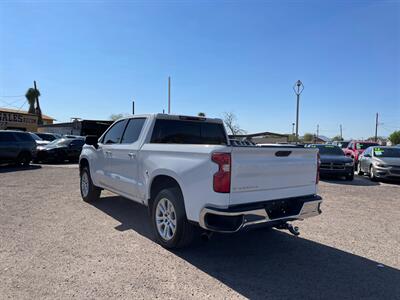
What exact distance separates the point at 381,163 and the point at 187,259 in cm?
1133

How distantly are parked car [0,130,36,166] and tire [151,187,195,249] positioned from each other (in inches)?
524

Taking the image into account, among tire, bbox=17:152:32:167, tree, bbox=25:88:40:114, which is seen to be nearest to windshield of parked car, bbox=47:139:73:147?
tire, bbox=17:152:32:167

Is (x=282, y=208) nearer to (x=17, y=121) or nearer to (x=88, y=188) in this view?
(x=88, y=188)

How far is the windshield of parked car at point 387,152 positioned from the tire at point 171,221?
12.2 m

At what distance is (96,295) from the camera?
11.1ft

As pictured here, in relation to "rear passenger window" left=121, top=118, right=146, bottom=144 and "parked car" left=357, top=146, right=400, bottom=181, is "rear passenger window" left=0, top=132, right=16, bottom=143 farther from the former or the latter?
"parked car" left=357, top=146, right=400, bottom=181

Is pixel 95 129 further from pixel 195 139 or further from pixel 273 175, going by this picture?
pixel 273 175

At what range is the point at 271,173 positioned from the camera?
415 centimetres

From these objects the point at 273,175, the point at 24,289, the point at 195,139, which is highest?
the point at 195,139

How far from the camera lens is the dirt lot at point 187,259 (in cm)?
354

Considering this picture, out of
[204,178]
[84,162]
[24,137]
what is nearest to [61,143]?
[24,137]

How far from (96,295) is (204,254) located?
1.65 m

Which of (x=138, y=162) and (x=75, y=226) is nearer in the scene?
(x=138, y=162)

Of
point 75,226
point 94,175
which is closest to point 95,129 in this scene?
point 94,175
